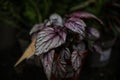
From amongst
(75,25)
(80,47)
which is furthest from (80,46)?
(75,25)

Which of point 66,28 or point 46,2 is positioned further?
point 46,2

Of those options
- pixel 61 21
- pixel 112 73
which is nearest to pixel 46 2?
pixel 61 21

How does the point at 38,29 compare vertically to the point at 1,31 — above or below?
above

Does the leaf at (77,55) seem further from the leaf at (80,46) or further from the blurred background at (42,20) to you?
the blurred background at (42,20)

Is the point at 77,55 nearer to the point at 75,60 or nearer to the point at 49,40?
the point at 75,60

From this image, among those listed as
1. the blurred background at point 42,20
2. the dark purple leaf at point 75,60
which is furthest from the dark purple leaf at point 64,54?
the blurred background at point 42,20

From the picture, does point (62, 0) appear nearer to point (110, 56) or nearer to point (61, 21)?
point (61, 21)
